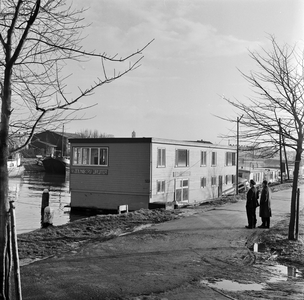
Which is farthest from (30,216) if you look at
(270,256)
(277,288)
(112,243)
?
(277,288)

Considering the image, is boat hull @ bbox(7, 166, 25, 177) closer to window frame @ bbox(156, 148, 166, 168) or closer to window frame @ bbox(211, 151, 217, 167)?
window frame @ bbox(211, 151, 217, 167)

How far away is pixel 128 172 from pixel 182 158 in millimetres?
5304

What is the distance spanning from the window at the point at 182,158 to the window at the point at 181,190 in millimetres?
1220

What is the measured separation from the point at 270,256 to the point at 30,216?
1970 cm

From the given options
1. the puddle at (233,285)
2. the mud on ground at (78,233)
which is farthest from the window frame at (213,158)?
the puddle at (233,285)

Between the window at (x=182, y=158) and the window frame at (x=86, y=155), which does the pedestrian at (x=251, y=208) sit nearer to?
the window frame at (x=86, y=155)

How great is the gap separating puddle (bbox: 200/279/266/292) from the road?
18mm

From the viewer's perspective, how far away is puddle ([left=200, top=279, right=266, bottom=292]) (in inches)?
250

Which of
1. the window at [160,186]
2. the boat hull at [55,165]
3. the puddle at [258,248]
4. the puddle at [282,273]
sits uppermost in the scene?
the boat hull at [55,165]

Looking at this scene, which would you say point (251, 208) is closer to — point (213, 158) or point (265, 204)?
point (265, 204)

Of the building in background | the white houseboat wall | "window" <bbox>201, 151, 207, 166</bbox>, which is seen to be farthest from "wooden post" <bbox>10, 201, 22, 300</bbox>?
"window" <bbox>201, 151, 207, 166</bbox>

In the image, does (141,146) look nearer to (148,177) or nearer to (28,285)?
(148,177)

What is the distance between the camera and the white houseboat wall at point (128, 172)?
85.8ft

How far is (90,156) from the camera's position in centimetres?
2777
